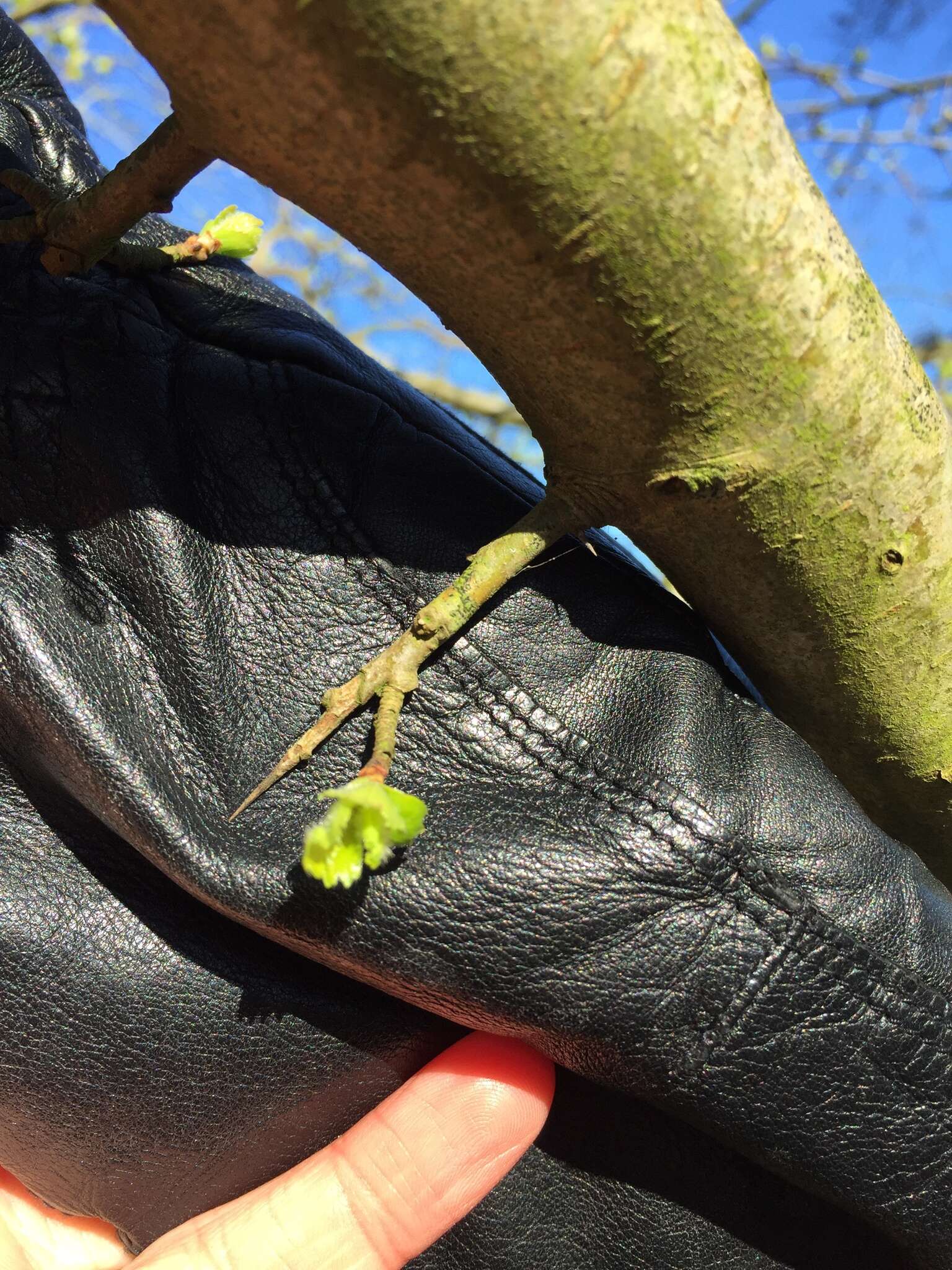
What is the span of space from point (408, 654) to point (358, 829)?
171mm

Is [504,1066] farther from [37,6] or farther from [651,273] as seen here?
[37,6]

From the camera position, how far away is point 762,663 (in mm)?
866

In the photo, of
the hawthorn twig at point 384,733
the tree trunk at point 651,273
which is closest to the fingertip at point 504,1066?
the hawthorn twig at point 384,733

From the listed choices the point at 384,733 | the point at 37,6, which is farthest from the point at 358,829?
the point at 37,6

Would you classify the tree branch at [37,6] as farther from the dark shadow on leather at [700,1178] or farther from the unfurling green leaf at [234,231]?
the dark shadow on leather at [700,1178]

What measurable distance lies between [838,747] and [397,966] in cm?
51

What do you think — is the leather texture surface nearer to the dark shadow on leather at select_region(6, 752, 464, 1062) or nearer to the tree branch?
the dark shadow on leather at select_region(6, 752, 464, 1062)

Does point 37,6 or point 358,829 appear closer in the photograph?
point 358,829

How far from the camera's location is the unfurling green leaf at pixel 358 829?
1.92 ft

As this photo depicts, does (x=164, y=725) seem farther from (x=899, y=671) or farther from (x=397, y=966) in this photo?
(x=899, y=671)

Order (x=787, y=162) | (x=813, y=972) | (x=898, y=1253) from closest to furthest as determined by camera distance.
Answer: (x=787, y=162)
(x=813, y=972)
(x=898, y=1253)

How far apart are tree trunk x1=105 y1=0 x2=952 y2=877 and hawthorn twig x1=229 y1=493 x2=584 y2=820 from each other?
9 cm

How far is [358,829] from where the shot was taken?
1.98 feet

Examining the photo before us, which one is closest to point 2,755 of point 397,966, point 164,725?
point 164,725
